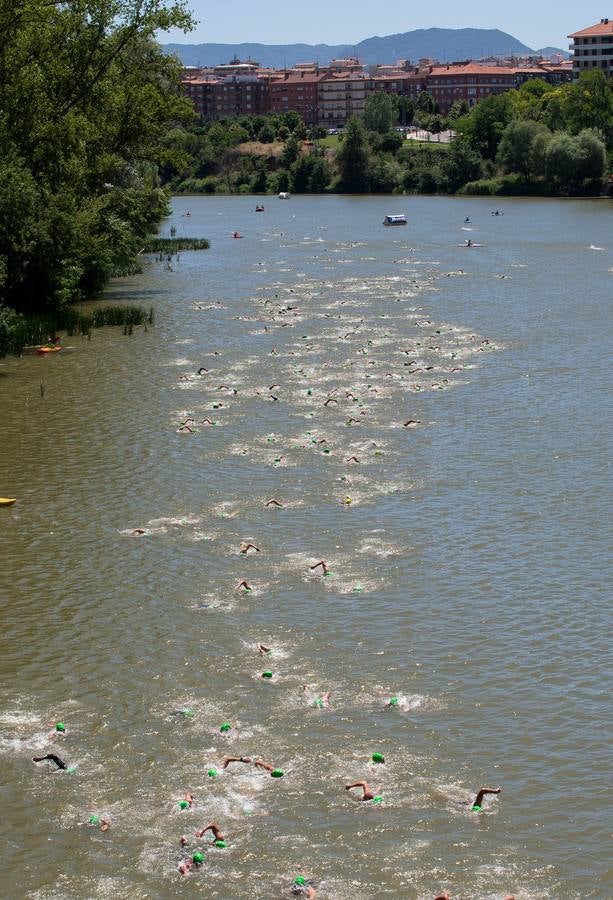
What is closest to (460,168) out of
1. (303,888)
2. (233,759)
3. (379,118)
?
(379,118)

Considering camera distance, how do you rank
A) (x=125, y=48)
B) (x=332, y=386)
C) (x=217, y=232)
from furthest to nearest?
A: (x=217, y=232)
(x=125, y=48)
(x=332, y=386)

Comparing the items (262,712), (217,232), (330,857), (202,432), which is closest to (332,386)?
(202,432)

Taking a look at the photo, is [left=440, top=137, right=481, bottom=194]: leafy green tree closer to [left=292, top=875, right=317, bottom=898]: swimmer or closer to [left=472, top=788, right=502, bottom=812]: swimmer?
[left=472, top=788, right=502, bottom=812]: swimmer

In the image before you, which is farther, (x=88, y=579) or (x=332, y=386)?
(x=332, y=386)

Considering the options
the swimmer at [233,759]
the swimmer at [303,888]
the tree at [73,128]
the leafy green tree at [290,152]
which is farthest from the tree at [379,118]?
the swimmer at [303,888]

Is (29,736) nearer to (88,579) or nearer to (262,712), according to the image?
(262,712)

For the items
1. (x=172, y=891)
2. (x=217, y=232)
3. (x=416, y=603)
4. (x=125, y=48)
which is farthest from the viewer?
(x=217, y=232)

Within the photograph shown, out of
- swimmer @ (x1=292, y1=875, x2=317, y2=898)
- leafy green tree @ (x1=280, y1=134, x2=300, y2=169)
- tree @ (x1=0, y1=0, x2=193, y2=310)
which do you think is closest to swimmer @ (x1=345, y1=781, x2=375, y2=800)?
swimmer @ (x1=292, y1=875, x2=317, y2=898)

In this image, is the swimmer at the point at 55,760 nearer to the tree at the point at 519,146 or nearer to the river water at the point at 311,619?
the river water at the point at 311,619

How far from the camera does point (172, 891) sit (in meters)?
12.9

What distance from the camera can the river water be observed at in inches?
540

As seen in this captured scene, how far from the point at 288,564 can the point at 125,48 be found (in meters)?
38.6

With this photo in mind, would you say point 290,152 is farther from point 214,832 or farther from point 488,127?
point 214,832

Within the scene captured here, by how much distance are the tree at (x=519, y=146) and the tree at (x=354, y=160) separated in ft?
65.1
